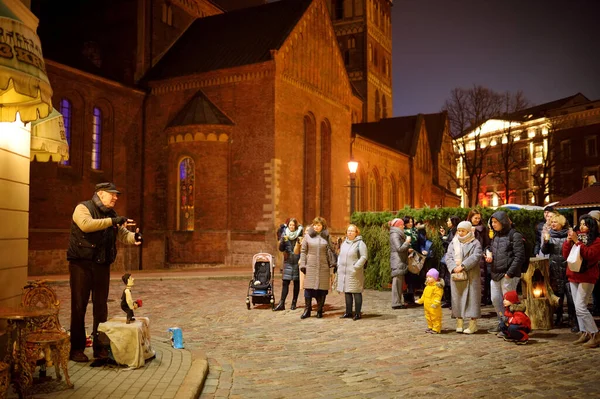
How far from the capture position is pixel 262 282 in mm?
12508

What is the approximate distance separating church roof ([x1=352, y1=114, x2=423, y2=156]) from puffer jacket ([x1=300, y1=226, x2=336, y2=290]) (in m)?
36.1

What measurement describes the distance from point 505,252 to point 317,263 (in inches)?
145

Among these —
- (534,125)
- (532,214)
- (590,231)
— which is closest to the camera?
(590,231)

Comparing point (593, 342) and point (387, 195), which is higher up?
point (387, 195)

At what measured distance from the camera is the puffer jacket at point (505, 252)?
8.99 metres

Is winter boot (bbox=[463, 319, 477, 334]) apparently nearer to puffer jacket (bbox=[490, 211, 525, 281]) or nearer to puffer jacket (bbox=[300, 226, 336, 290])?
puffer jacket (bbox=[490, 211, 525, 281])

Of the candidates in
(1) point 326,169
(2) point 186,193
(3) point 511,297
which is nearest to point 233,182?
(2) point 186,193

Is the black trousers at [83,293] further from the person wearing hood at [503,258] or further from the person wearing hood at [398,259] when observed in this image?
the person wearing hood at [398,259]

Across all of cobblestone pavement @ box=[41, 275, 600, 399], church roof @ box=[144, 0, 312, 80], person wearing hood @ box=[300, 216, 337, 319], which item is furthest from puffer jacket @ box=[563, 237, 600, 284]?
church roof @ box=[144, 0, 312, 80]

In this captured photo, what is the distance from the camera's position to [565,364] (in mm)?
7117

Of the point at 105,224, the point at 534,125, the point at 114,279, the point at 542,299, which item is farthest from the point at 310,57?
the point at 534,125

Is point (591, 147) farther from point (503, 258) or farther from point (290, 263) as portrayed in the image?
point (503, 258)

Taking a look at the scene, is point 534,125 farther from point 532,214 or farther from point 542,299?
point 542,299

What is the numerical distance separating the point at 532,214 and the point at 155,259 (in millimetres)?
17437
